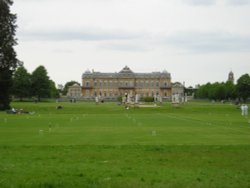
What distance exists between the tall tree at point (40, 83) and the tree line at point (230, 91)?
48381mm

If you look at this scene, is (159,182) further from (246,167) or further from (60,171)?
(246,167)

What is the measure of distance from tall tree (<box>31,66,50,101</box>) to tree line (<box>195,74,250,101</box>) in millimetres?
48381

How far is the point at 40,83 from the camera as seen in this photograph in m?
127

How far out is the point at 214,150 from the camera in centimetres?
1825

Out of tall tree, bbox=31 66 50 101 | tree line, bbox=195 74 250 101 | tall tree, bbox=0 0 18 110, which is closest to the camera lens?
tall tree, bbox=0 0 18 110

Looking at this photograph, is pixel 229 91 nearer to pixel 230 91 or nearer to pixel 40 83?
pixel 230 91

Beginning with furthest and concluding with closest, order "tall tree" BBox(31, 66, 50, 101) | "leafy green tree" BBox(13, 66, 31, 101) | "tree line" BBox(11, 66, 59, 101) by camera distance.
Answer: "tall tree" BBox(31, 66, 50, 101) → "tree line" BBox(11, 66, 59, 101) → "leafy green tree" BBox(13, 66, 31, 101)

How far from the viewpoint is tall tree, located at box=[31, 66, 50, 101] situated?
127 metres

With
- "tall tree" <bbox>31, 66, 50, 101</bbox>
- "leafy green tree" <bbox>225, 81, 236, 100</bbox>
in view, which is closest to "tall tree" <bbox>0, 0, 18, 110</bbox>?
"tall tree" <bbox>31, 66, 50, 101</bbox>

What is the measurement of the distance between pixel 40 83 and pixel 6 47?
68.9 metres

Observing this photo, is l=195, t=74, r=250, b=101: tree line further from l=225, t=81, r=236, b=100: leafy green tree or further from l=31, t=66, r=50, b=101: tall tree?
l=31, t=66, r=50, b=101: tall tree

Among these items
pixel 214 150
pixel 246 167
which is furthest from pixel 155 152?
pixel 246 167

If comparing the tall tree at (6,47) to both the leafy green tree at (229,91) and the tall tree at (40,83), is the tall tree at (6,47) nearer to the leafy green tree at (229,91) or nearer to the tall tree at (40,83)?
the tall tree at (40,83)

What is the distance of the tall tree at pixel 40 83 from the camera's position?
127 m
